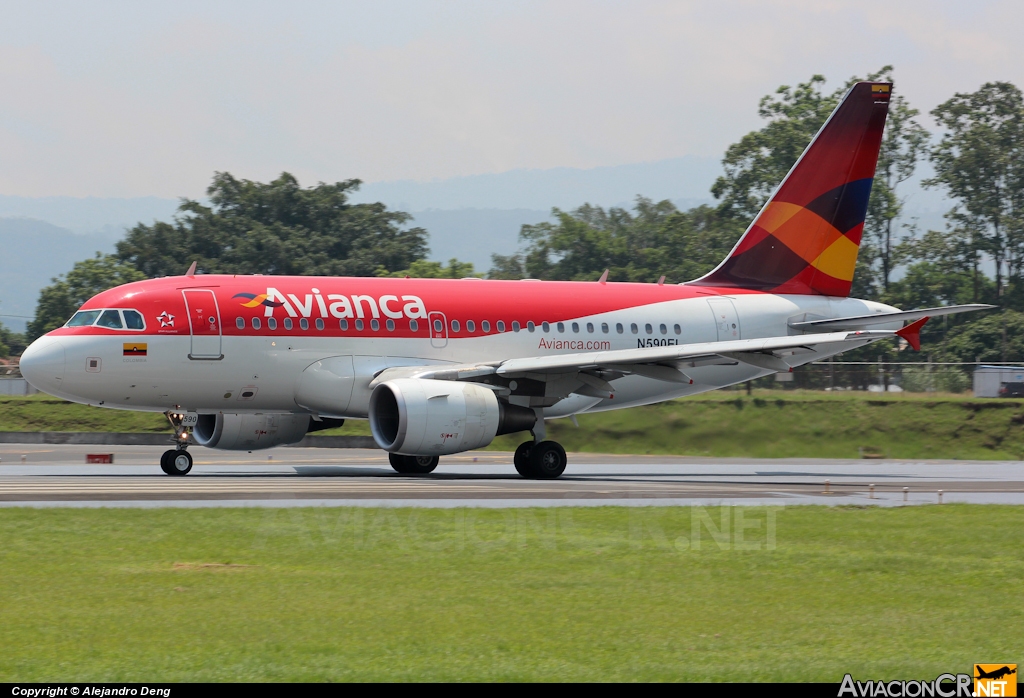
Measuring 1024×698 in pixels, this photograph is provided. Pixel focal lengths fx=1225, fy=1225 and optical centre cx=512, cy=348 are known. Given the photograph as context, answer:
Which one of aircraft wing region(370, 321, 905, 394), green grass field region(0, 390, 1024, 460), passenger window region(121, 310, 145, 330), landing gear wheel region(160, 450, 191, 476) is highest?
passenger window region(121, 310, 145, 330)

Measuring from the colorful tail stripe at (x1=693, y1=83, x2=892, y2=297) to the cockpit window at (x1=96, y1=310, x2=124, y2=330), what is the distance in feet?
52.3

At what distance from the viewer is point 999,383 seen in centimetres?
4578

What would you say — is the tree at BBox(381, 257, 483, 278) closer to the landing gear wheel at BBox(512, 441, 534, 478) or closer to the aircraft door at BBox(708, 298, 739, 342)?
the aircraft door at BBox(708, 298, 739, 342)

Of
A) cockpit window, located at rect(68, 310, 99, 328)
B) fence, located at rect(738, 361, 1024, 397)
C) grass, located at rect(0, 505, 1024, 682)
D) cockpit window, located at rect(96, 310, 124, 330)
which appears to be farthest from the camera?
fence, located at rect(738, 361, 1024, 397)

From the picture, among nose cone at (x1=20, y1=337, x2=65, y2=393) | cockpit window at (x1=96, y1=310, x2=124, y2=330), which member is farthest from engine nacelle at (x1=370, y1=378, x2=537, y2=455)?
nose cone at (x1=20, y1=337, x2=65, y2=393)

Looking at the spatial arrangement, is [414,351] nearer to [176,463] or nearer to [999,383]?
[176,463]

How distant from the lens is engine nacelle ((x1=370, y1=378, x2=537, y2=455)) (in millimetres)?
26203

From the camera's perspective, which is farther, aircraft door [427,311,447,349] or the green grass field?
the green grass field

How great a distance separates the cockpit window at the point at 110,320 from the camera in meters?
26.9

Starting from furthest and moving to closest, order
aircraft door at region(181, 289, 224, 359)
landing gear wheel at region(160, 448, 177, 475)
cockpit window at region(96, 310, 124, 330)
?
aircraft door at region(181, 289, 224, 359), cockpit window at region(96, 310, 124, 330), landing gear wheel at region(160, 448, 177, 475)

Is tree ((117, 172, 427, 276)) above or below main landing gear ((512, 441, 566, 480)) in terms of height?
above

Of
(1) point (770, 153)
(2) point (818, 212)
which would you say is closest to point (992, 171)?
(1) point (770, 153)

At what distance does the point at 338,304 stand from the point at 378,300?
101 cm

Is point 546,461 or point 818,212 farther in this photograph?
point 818,212
